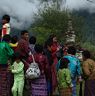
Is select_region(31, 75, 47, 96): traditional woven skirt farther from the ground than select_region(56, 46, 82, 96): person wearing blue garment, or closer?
closer

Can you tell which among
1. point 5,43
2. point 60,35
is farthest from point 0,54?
point 60,35

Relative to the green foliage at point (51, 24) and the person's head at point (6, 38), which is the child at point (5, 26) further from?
the green foliage at point (51, 24)

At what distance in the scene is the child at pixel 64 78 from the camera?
1110 centimetres

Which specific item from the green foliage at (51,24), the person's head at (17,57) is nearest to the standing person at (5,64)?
the person's head at (17,57)

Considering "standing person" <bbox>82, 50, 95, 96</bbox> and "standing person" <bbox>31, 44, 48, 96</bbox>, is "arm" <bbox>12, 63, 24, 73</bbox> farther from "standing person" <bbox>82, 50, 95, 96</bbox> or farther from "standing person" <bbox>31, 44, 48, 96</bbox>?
"standing person" <bbox>82, 50, 95, 96</bbox>

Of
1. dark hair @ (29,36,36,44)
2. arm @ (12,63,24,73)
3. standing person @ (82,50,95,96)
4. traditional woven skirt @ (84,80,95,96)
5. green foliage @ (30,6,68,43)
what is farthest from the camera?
green foliage @ (30,6,68,43)

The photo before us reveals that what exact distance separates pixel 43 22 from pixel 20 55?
38607 millimetres

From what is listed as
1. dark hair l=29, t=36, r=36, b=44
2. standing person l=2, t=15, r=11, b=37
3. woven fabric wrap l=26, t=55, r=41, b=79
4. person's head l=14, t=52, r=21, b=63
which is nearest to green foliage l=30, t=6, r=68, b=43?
standing person l=2, t=15, r=11, b=37

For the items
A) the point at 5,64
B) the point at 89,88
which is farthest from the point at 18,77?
the point at 89,88

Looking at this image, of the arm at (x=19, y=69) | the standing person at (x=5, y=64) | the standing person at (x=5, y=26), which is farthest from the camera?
the standing person at (x=5, y=26)

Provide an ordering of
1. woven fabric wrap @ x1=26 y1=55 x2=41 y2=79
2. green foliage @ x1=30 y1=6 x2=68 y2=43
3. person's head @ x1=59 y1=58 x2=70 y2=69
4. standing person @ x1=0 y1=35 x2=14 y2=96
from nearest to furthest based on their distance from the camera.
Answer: woven fabric wrap @ x1=26 y1=55 x2=41 y2=79 → standing person @ x1=0 y1=35 x2=14 y2=96 → person's head @ x1=59 y1=58 x2=70 y2=69 → green foliage @ x1=30 y1=6 x2=68 y2=43

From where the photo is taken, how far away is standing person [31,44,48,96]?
35.7 ft

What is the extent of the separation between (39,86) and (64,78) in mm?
684

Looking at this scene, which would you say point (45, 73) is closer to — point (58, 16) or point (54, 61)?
point (54, 61)
